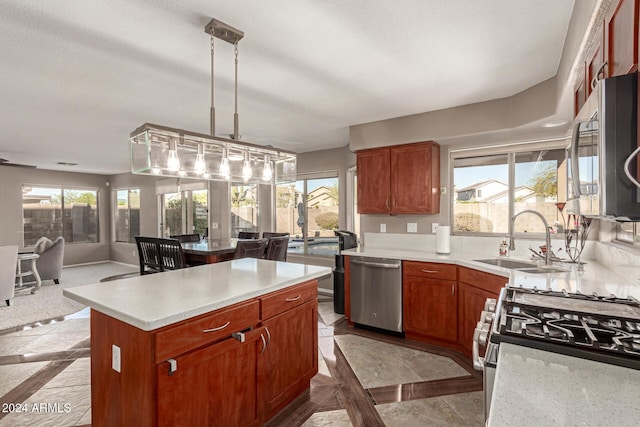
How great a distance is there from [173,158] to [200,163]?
7.2 inches

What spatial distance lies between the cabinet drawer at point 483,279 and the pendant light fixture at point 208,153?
187 centimetres

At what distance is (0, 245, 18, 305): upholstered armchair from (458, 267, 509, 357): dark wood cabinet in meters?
5.77

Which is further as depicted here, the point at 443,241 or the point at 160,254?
the point at 160,254

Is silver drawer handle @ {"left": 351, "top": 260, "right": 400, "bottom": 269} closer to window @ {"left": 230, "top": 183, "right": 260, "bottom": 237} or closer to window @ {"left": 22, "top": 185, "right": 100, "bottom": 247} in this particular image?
window @ {"left": 230, "top": 183, "right": 260, "bottom": 237}

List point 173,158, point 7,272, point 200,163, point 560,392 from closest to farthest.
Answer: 1. point 560,392
2. point 173,158
3. point 200,163
4. point 7,272

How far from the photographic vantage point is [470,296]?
2.89 metres

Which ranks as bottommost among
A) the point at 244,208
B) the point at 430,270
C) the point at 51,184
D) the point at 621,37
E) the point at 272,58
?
the point at 430,270

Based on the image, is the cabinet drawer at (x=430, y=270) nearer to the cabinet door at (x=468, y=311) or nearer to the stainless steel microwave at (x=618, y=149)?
the cabinet door at (x=468, y=311)

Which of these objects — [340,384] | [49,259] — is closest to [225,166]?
[340,384]

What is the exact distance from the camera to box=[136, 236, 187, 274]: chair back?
11.8 feet

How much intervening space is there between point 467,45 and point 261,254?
3059 millimetres

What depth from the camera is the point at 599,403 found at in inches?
28.3

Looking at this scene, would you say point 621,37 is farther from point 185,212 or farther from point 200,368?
point 185,212

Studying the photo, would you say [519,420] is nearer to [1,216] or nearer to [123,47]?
[123,47]
